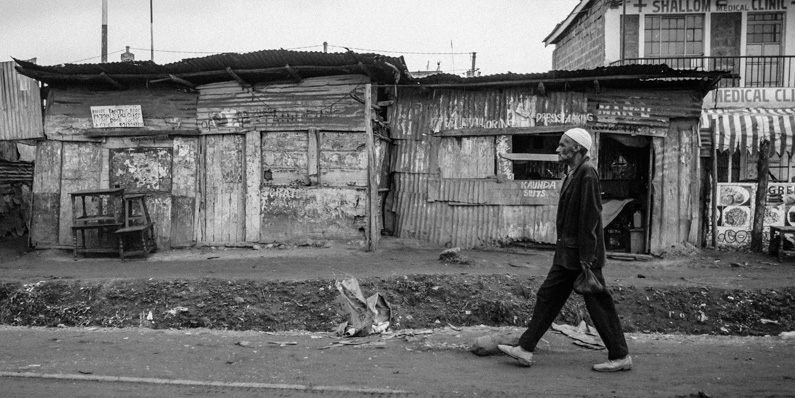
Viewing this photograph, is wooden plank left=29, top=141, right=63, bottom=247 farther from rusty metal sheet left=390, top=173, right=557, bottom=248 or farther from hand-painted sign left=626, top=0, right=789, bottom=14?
hand-painted sign left=626, top=0, right=789, bottom=14

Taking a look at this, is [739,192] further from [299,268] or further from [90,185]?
[90,185]

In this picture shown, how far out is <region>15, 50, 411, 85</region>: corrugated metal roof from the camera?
10984mm

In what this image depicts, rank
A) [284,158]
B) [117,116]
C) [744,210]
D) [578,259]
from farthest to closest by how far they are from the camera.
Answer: [744,210] < [117,116] < [284,158] < [578,259]

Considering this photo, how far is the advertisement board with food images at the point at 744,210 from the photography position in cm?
1287

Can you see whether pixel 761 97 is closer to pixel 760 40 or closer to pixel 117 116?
pixel 760 40

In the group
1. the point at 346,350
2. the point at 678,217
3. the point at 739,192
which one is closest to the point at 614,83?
the point at 678,217

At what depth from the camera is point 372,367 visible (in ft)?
17.3

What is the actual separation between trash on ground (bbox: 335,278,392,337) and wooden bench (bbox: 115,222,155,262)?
5.90 meters

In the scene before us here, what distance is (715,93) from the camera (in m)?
14.8

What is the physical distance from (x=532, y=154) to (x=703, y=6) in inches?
292

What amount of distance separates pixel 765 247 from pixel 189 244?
1200 centimetres

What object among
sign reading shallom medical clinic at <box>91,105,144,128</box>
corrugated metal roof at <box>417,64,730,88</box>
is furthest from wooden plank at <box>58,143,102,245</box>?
corrugated metal roof at <box>417,64,730,88</box>

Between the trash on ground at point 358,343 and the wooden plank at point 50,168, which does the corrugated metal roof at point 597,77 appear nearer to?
the trash on ground at point 358,343

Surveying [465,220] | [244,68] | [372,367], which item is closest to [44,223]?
[244,68]
